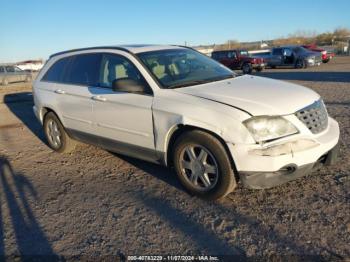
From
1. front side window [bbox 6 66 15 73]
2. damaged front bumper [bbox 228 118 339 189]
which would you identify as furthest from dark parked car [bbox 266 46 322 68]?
front side window [bbox 6 66 15 73]

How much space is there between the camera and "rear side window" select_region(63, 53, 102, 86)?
5.45 meters

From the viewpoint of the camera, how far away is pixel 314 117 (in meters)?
4.02

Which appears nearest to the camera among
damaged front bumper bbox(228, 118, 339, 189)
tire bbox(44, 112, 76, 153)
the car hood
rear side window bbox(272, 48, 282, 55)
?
damaged front bumper bbox(228, 118, 339, 189)

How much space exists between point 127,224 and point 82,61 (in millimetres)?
2980

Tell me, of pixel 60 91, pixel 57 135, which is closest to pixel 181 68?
pixel 60 91

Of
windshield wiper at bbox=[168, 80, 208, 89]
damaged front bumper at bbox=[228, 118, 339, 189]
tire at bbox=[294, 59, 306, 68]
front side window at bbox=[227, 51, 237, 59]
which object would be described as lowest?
tire at bbox=[294, 59, 306, 68]

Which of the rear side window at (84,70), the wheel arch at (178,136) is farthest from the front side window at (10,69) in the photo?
the wheel arch at (178,136)

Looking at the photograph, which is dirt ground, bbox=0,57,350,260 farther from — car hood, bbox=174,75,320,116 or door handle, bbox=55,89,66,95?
door handle, bbox=55,89,66,95

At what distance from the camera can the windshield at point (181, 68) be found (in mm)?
4659

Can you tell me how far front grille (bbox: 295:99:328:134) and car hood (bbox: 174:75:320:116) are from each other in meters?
0.06

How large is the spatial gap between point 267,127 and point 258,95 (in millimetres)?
471

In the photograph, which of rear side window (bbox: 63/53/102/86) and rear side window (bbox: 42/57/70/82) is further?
rear side window (bbox: 42/57/70/82)

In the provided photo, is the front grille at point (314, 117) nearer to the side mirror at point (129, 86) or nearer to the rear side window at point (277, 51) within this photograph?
the side mirror at point (129, 86)

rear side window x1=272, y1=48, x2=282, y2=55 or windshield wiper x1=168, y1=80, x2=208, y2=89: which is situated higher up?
windshield wiper x1=168, y1=80, x2=208, y2=89
